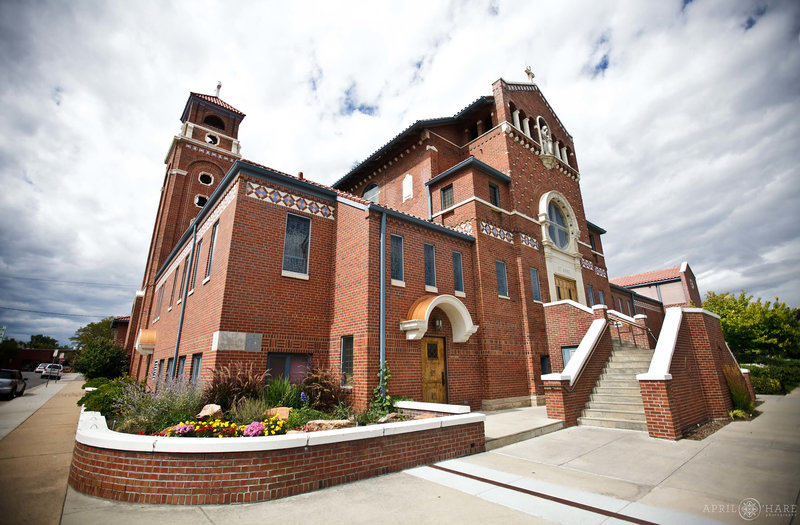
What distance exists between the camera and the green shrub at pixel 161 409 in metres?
6.64

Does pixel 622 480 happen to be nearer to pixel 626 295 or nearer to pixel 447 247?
pixel 447 247

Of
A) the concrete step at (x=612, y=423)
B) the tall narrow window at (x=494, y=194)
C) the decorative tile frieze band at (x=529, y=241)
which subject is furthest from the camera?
the decorative tile frieze band at (x=529, y=241)

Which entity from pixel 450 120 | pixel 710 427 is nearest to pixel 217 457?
pixel 710 427

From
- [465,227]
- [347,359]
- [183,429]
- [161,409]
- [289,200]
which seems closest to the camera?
[183,429]

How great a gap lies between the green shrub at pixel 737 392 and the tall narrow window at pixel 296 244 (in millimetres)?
13571

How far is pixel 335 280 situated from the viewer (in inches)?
460

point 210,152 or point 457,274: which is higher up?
point 210,152

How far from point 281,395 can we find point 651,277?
142 feet

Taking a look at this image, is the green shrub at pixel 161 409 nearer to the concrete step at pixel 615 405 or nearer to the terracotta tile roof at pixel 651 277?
the concrete step at pixel 615 405

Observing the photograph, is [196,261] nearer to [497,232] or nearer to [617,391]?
[497,232]

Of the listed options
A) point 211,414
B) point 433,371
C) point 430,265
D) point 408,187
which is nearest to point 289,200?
point 430,265

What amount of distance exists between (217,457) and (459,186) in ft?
→ 45.0

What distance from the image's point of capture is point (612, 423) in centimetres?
967

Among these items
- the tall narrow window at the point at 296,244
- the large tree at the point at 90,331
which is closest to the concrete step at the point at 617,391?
the tall narrow window at the point at 296,244
